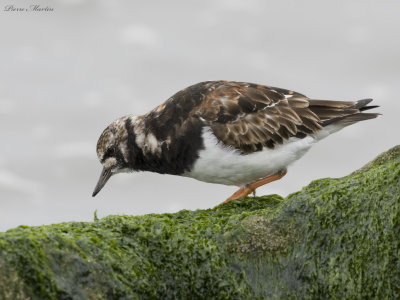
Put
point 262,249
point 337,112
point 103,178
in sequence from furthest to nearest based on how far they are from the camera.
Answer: point 103,178
point 337,112
point 262,249

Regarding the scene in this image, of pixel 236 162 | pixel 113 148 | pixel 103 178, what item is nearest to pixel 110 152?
pixel 113 148

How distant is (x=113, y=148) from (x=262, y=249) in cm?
368

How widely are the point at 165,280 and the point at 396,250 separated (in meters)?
1.84

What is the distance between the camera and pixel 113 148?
848 centimetres

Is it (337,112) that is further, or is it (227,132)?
(337,112)

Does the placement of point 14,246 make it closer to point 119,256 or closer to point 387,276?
point 119,256

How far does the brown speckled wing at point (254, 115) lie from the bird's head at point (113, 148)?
1.27m

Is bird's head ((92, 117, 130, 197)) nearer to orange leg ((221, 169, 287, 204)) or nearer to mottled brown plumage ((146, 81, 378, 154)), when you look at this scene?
mottled brown plumage ((146, 81, 378, 154))

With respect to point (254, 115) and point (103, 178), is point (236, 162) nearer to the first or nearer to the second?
point (254, 115)

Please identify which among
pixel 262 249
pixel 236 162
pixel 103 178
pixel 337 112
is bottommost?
pixel 262 249

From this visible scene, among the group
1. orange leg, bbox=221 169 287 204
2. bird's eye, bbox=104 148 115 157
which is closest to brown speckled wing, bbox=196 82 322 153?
orange leg, bbox=221 169 287 204

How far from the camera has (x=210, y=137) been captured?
7.50 meters

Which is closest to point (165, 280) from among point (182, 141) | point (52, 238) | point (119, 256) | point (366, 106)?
point (119, 256)

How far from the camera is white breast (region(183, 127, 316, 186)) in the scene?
24.3ft
